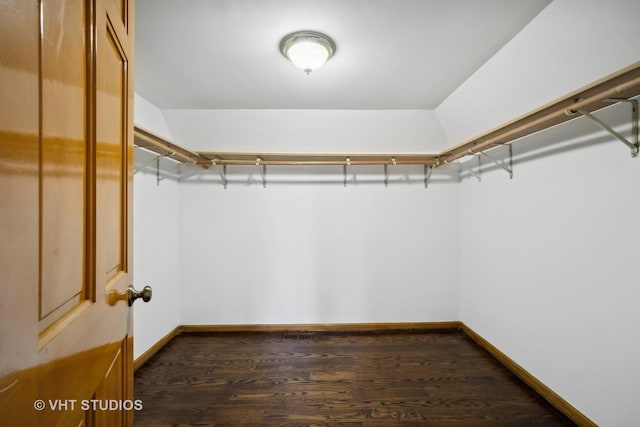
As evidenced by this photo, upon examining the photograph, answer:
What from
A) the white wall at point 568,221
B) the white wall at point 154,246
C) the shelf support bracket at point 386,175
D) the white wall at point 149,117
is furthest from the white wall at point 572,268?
the white wall at point 154,246

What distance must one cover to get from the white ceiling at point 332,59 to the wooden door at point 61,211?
0.86 metres

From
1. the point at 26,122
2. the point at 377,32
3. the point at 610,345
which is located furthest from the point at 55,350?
the point at 610,345

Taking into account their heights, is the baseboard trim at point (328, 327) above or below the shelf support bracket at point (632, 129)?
below

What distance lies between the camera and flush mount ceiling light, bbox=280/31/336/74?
5.06 feet

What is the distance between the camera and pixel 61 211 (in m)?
0.46

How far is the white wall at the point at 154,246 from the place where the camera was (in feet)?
7.02

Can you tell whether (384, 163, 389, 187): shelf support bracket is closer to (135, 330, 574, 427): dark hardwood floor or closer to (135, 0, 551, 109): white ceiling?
(135, 0, 551, 109): white ceiling

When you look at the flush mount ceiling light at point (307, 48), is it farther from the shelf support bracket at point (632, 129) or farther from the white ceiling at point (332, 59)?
the shelf support bracket at point (632, 129)

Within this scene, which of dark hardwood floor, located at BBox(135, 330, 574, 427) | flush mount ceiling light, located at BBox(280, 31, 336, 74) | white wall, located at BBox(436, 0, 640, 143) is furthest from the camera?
dark hardwood floor, located at BBox(135, 330, 574, 427)

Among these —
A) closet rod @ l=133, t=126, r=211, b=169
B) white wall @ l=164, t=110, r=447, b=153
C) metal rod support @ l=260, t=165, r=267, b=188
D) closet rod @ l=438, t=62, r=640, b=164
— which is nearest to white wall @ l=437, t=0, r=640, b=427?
closet rod @ l=438, t=62, r=640, b=164

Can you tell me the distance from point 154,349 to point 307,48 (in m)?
2.77

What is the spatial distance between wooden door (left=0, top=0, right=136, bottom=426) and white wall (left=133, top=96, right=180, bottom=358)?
1.64 m

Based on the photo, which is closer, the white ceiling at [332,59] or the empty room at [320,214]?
the empty room at [320,214]

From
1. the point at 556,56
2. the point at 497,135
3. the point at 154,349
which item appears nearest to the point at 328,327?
the point at 154,349
